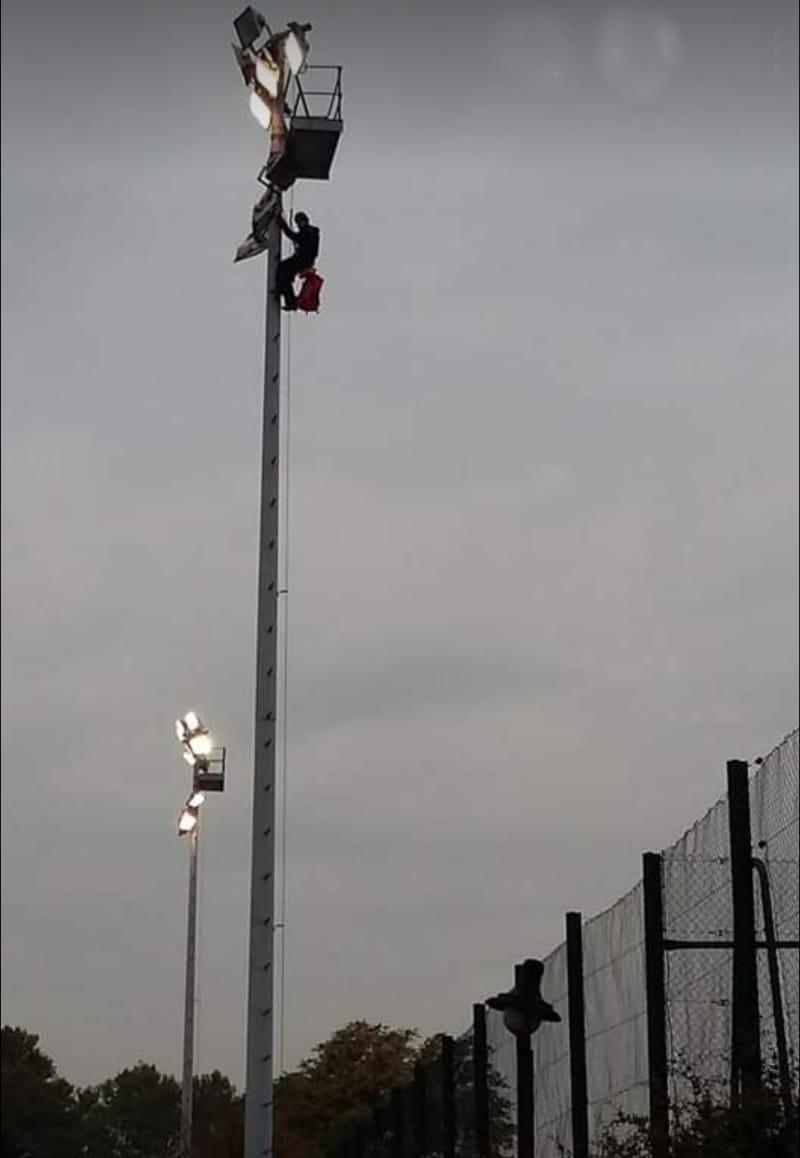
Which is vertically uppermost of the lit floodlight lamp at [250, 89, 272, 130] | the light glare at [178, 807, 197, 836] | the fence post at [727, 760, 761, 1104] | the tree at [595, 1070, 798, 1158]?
the lit floodlight lamp at [250, 89, 272, 130]

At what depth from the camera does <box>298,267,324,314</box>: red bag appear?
14.9 m

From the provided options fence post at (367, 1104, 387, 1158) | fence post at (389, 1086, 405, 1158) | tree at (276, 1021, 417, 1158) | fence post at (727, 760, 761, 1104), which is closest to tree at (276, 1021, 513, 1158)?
tree at (276, 1021, 417, 1158)

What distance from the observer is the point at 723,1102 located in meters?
9.77

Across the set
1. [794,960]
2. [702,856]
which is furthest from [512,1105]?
[794,960]

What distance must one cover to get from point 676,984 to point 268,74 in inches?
308

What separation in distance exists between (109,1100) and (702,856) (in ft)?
331

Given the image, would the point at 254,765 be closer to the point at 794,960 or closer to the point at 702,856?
the point at 702,856

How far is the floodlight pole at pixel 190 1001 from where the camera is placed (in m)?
26.1

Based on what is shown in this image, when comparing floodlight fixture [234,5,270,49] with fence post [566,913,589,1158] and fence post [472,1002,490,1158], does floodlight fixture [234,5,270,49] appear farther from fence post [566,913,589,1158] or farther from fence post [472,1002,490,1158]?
fence post [472,1002,490,1158]

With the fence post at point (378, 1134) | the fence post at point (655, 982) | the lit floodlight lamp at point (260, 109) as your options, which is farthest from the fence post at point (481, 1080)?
the fence post at point (378, 1134)

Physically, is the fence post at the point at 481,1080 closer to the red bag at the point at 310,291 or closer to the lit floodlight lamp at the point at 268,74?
the red bag at the point at 310,291

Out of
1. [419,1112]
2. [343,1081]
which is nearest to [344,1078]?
[343,1081]

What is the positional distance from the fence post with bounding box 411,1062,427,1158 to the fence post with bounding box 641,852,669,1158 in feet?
35.2

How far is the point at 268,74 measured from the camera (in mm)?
14805
